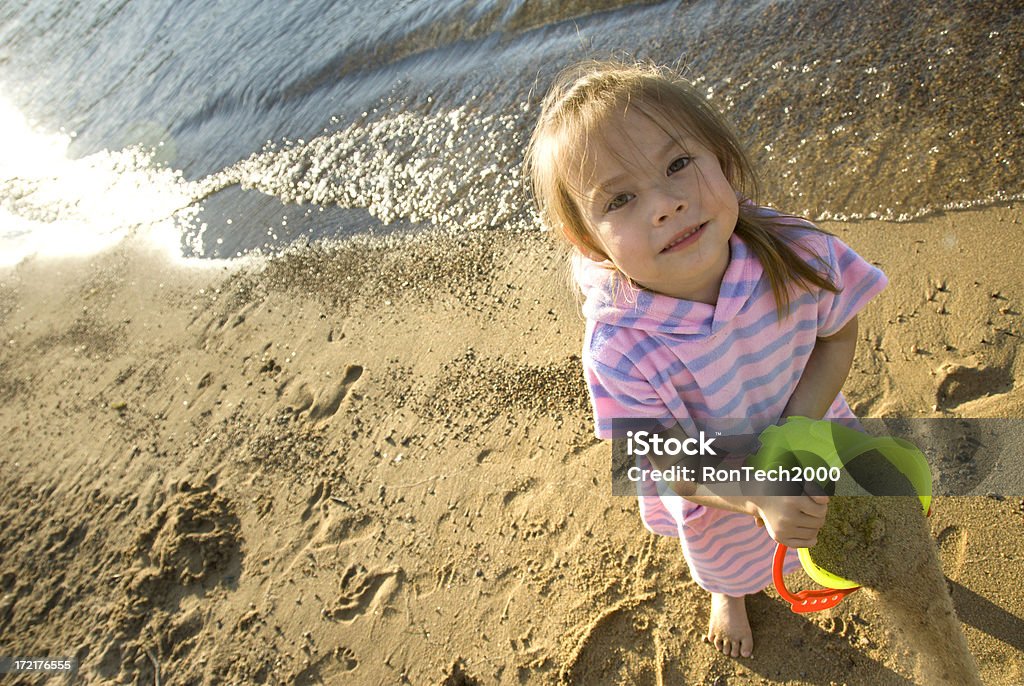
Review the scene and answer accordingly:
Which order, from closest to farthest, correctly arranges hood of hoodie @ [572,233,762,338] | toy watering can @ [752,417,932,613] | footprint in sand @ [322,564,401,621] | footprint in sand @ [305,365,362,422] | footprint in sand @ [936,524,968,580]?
toy watering can @ [752,417,932,613]
hood of hoodie @ [572,233,762,338]
footprint in sand @ [936,524,968,580]
footprint in sand @ [322,564,401,621]
footprint in sand @ [305,365,362,422]

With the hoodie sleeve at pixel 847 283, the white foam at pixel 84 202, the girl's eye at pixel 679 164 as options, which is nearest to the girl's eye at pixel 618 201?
the girl's eye at pixel 679 164

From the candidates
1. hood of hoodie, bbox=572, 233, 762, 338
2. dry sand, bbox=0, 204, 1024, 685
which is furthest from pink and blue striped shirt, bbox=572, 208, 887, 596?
dry sand, bbox=0, 204, 1024, 685

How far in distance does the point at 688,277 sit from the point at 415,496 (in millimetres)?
1804

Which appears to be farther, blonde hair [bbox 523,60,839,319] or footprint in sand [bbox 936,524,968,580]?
footprint in sand [bbox 936,524,968,580]

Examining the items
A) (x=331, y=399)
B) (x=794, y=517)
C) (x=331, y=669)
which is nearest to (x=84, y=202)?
(x=331, y=399)

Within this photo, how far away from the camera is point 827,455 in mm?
1482

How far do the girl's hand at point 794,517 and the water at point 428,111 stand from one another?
2.32 m

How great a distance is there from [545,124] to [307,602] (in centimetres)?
215

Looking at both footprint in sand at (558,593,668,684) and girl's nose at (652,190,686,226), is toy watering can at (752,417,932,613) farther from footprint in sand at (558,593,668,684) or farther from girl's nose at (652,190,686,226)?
footprint in sand at (558,593,668,684)

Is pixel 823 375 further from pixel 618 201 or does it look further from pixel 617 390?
pixel 618 201

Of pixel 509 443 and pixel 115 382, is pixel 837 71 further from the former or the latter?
pixel 115 382

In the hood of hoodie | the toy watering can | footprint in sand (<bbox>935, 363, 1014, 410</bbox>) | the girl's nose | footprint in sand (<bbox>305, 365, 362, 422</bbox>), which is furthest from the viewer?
footprint in sand (<bbox>305, 365, 362, 422</bbox>)

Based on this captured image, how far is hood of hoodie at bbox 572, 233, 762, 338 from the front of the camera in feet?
5.71

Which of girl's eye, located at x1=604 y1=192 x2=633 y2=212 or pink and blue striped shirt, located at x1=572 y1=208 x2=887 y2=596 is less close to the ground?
girl's eye, located at x1=604 y1=192 x2=633 y2=212
